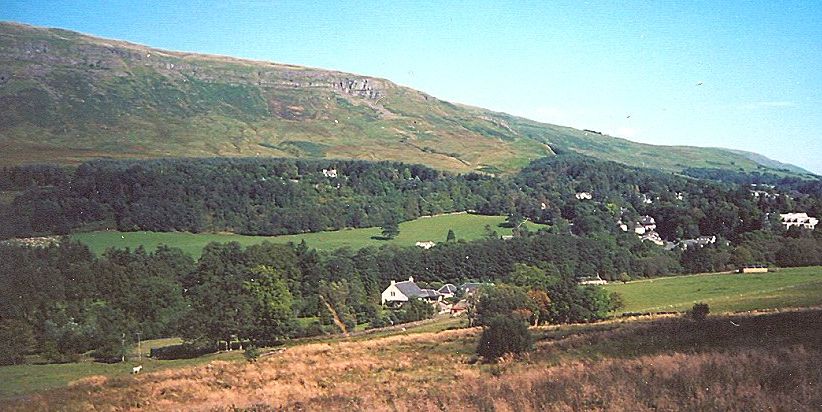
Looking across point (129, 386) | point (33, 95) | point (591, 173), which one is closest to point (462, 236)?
point (591, 173)

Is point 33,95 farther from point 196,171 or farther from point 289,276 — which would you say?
point 289,276

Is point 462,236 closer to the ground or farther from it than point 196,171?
closer to the ground

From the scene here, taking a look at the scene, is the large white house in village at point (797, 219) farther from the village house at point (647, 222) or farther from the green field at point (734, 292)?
the village house at point (647, 222)

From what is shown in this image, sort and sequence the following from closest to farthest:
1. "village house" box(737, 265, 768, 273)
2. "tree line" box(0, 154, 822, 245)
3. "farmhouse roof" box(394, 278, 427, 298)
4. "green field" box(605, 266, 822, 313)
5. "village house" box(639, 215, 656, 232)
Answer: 1. "green field" box(605, 266, 822, 313)
2. "village house" box(737, 265, 768, 273)
3. "farmhouse roof" box(394, 278, 427, 298)
4. "tree line" box(0, 154, 822, 245)
5. "village house" box(639, 215, 656, 232)

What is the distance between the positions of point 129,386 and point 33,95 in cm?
13433

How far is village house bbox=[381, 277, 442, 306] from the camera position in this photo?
48.9 m

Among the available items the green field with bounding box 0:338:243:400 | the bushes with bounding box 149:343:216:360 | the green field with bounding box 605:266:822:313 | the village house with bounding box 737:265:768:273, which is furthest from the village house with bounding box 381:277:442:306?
the green field with bounding box 0:338:243:400

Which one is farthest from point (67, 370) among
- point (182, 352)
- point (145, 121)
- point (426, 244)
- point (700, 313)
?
point (145, 121)

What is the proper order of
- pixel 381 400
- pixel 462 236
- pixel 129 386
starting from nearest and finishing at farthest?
pixel 381 400 → pixel 129 386 → pixel 462 236

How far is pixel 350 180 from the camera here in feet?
334

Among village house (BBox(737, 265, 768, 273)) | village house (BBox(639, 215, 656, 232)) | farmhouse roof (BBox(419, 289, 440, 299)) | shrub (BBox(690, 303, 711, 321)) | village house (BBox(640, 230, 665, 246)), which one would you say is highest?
shrub (BBox(690, 303, 711, 321))

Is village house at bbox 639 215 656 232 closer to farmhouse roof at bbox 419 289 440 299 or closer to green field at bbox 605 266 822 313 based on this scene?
farmhouse roof at bbox 419 289 440 299

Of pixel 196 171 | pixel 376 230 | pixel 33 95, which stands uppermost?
pixel 33 95

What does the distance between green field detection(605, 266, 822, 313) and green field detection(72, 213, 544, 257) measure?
37.6 metres
